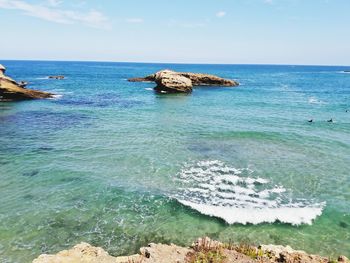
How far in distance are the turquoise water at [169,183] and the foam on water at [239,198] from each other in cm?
6

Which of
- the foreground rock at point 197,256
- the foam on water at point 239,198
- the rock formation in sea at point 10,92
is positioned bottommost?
the foam on water at point 239,198

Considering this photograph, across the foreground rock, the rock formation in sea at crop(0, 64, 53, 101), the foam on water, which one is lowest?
the foam on water

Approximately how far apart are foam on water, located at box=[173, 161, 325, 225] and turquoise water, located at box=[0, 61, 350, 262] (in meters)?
0.06

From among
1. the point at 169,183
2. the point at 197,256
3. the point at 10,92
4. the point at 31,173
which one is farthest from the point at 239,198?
the point at 10,92

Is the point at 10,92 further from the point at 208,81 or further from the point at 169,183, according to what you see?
the point at 208,81

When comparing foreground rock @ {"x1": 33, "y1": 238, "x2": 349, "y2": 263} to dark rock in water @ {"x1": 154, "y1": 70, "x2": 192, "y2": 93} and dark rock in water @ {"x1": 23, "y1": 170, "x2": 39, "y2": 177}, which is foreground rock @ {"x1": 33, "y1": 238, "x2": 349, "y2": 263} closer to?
dark rock in water @ {"x1": 23, "y1": 170, "x2": 39, "y2": 177}

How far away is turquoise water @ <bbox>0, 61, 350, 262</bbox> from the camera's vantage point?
577 inches

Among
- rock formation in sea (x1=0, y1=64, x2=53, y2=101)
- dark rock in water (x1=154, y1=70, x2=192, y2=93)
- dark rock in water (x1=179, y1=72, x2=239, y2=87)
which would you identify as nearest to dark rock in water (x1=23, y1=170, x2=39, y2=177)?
rock formation in sea (x1=0, y1=64, x2=53, y2=101)

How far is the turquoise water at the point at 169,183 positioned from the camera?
14656mm

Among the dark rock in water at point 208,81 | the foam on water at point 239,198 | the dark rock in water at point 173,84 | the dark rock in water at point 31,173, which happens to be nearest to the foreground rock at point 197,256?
the foam on water at point 239,198

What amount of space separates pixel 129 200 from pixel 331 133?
81.6 ft

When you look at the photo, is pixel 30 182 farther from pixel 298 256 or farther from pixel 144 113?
pixel 144 113

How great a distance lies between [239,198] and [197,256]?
27.5 feet

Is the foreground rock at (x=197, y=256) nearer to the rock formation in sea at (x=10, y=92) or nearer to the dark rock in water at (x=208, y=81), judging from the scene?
the rock formation in sea at (x=10, y=92)
